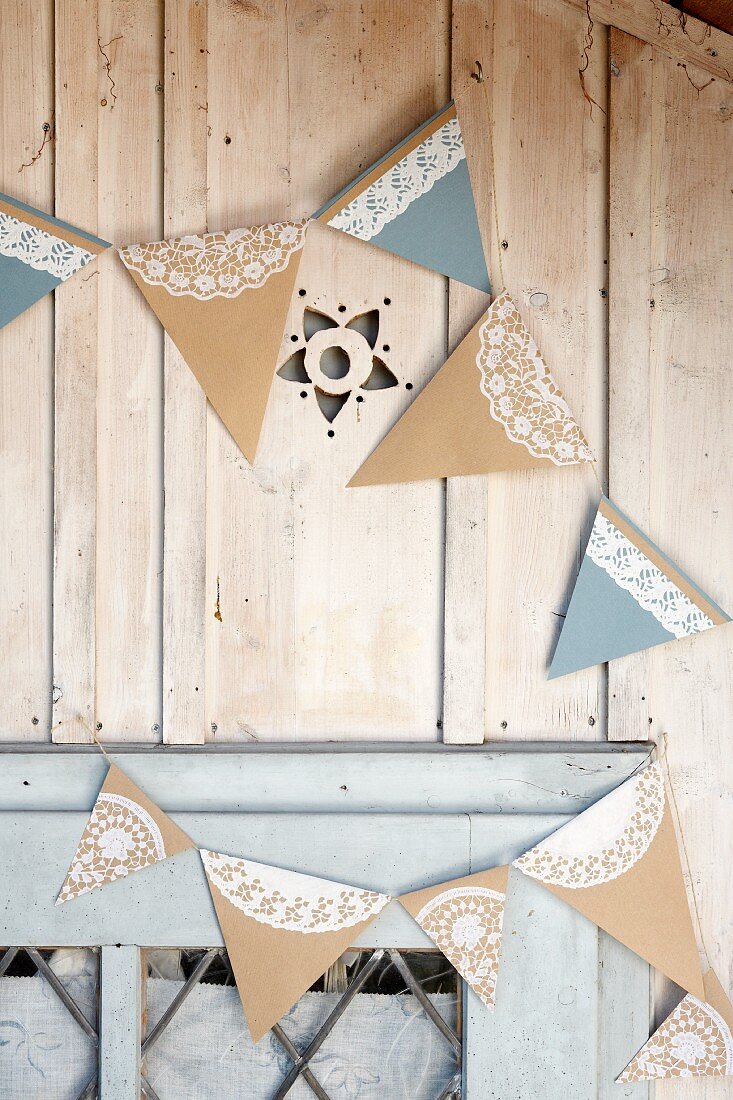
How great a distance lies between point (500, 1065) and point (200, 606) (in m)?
0.93

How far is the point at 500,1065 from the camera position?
1373 mm

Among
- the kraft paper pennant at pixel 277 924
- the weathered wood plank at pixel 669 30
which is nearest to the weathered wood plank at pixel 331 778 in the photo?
the kraft paper pennant at pixel 277 924

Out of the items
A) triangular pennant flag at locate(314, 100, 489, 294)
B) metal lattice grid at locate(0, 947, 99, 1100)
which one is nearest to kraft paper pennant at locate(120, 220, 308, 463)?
triangular pennant flag at locate(314, 100, 489, 294)

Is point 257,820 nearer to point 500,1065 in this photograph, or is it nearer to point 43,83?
point 500,1065

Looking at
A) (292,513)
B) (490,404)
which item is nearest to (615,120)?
(490,404)

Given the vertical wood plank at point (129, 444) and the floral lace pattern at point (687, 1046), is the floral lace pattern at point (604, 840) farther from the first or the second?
the vertical wood plank at point (129, 444)

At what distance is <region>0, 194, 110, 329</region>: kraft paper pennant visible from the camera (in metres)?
1.37

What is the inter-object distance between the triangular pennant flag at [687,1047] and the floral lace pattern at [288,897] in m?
0.53

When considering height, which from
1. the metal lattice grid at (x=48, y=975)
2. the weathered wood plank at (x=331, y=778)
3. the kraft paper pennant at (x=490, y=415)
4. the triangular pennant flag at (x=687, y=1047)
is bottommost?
the triangular pennant flag at (x=687, y=1047)

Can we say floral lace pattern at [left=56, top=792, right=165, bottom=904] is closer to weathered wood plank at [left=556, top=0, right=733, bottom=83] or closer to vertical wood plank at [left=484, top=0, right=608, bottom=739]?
vertical wood plank at [left=484, top=0, right=608, bottom=739]

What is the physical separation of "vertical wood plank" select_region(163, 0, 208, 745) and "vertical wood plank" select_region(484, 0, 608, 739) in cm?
50

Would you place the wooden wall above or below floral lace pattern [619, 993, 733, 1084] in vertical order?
above

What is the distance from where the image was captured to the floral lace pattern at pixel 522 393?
4.47 ft

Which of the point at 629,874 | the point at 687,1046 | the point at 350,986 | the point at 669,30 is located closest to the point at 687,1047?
the point at 687,1046
